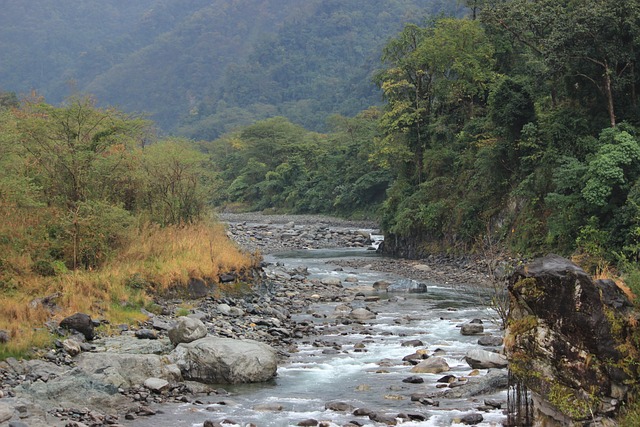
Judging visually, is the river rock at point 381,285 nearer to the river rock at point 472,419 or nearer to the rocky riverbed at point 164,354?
the rocky riverbed at point 164,354

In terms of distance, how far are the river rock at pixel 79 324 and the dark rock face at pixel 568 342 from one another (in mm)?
9202

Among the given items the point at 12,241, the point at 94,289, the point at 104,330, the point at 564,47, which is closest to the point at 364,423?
the point at 104,330

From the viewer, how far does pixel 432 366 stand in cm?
1436

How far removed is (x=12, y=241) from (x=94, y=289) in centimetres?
246

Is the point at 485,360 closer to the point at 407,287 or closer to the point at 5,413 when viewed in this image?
the point at 5,413

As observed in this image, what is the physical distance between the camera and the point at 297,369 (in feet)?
48.5

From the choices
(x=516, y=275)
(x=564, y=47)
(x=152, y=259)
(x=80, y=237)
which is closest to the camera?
(x=516, y=275)

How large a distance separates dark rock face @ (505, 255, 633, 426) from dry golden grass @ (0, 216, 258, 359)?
9383 mm

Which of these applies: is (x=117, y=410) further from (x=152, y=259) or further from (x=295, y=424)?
Result: (x=152, y=259)

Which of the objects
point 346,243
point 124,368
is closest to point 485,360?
point 124,368

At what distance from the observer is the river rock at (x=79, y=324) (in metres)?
14.2

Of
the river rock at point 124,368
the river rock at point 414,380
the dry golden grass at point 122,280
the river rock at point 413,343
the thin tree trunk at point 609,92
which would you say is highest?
the thin tree trunk at point 609,92

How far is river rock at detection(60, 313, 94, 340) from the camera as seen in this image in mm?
14203

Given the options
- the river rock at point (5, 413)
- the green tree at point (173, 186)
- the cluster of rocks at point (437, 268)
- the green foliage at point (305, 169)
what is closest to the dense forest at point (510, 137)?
the green tree at point (173, 186)
